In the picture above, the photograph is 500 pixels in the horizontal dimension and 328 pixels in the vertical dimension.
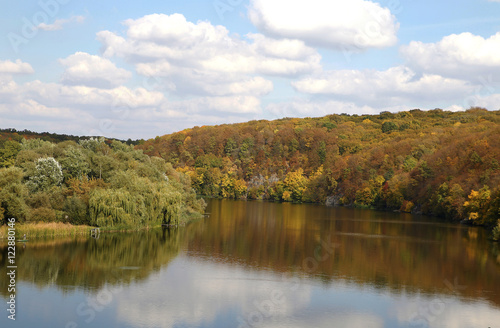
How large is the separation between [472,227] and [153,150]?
11766cm

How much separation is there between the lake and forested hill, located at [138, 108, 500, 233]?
23233 mm

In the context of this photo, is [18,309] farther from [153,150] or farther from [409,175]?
[153,150]

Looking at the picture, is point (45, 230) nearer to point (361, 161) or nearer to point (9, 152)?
point (9, 152)

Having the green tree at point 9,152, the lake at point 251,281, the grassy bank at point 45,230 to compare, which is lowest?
the lake at point 251,281

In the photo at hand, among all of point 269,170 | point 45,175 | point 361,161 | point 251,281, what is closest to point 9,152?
point 45,175

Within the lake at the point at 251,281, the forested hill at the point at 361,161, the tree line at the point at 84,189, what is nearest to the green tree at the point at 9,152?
the tree line at the point at 84,189

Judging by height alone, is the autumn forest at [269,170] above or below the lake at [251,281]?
above

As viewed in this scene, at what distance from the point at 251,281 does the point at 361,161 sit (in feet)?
310

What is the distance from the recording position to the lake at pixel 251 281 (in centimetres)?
2469

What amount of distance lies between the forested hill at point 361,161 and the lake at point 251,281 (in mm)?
23233

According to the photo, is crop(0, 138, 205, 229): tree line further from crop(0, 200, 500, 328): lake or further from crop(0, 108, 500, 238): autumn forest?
crop(0, 200, 500, 328): lake

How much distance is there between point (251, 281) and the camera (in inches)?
1243

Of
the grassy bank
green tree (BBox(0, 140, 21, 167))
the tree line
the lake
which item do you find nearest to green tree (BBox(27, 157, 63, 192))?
the tree line

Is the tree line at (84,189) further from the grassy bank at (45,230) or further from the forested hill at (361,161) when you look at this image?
the forested hill at (361,161)
